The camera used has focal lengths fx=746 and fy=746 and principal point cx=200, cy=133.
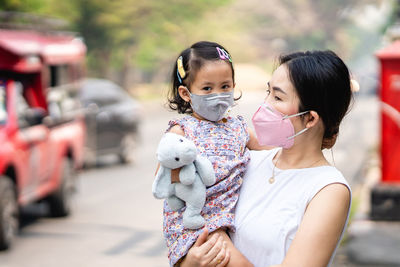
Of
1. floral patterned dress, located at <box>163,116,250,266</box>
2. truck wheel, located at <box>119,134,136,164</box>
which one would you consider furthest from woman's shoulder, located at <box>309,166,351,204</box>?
truck wheel, located at <box>119,134,136,164</box>

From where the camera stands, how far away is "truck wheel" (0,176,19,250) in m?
7.81

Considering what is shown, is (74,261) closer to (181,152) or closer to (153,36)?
(181,152)

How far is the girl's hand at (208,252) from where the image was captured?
2.38m

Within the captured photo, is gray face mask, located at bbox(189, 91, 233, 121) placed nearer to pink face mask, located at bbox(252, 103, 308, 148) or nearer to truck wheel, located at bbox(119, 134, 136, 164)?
pink face mask, located at bbox(252, 103, 308, 148)

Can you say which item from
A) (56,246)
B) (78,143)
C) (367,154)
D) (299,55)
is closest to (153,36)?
(367,154)

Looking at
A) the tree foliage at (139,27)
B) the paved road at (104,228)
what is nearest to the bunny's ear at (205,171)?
the paved road at (104,228)

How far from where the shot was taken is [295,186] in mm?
2414

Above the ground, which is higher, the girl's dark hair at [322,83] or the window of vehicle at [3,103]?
the girl's dark hair at [322,83]

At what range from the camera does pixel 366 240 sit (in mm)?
7605

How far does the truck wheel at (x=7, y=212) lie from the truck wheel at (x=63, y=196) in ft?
5.52

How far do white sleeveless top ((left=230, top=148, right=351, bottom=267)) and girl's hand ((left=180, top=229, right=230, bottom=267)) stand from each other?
0.08 metres

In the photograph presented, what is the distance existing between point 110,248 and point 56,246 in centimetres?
63

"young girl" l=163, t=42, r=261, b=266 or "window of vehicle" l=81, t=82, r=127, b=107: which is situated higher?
"young girl" l=163, t=42, r=261, b=266

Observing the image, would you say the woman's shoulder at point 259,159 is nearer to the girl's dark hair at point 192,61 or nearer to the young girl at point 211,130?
the young girl at point 211,130
